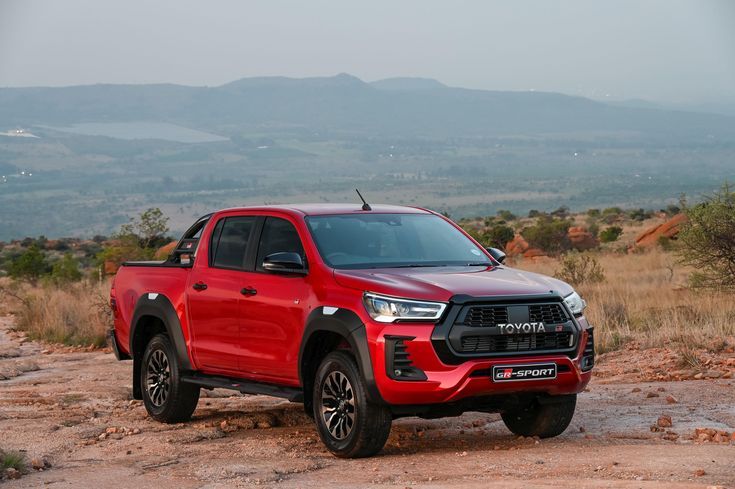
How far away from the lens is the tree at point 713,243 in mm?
21422

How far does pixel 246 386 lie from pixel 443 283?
2.13m

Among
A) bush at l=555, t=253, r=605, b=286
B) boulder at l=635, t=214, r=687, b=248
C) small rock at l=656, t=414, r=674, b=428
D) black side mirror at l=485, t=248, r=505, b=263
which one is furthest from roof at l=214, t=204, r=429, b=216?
boulder at l=635, t=214, r=687, b=248

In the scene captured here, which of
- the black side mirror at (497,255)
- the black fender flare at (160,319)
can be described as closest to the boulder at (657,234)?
the black fender flare at (160,319)

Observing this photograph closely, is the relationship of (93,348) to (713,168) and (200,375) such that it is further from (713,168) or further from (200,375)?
(713,168)

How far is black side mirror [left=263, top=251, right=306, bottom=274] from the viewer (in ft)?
31.9

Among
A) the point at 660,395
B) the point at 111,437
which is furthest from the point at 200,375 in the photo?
the point at 660,395

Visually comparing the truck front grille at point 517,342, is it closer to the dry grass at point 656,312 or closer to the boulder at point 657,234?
the dry grass at point 656,312

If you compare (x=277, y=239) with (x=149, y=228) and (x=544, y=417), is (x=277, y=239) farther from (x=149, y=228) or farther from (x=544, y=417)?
(x=149, y=228)

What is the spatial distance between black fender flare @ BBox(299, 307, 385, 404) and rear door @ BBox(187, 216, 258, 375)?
1.11 meters

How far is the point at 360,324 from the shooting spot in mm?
9078

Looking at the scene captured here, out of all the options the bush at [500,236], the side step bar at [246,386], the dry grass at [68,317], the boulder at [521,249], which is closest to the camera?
the side step bar at [246,386]

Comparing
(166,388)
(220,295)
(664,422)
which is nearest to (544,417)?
(664,422)

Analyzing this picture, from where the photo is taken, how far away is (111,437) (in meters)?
10.8

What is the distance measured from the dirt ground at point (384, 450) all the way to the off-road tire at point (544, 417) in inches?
4.9
